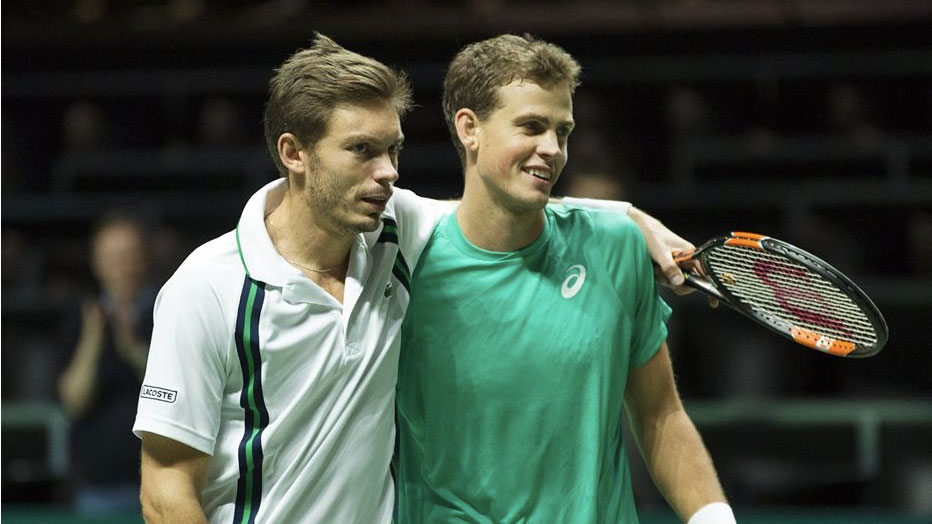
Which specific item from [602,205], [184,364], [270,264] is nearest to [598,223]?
[602,205]

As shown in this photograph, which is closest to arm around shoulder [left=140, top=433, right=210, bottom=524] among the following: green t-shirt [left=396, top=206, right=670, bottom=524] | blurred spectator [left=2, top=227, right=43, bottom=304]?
green t-shirt [left=396, top=206, right=670, bottom=524]

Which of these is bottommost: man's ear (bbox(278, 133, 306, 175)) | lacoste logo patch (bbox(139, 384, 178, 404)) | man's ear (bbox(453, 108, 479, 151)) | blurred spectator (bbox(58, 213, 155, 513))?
blurred spectator (bbox(58, 213, 155, 513))

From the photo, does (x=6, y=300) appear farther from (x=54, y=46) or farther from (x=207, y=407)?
(x=207, y=407)

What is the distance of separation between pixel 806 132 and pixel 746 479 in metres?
3.06

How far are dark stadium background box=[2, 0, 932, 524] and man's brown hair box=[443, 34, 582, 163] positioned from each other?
330 centimetres

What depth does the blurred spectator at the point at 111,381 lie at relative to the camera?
6395 mm

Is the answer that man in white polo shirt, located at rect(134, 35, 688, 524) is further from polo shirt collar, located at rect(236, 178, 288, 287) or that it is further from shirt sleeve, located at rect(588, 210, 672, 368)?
shirt sleeve, located at rect(588, 210, 672, 368)

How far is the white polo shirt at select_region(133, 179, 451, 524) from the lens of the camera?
3033 mm

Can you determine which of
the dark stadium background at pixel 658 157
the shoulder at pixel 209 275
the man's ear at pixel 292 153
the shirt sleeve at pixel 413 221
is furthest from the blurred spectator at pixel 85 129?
the shoulder at pixel 209 275

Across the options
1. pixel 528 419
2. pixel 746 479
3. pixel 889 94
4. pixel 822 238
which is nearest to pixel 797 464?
pixel 746 479

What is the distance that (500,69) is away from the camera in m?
3.39

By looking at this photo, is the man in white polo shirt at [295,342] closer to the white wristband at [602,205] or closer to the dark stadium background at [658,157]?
the white wristband at [602,205]

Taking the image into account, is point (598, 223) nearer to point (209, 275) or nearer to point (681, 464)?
point (681, 464)

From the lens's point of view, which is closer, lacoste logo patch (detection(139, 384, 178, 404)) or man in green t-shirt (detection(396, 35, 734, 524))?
lacoste logo patch (detection(139, 384, 178, 404))
